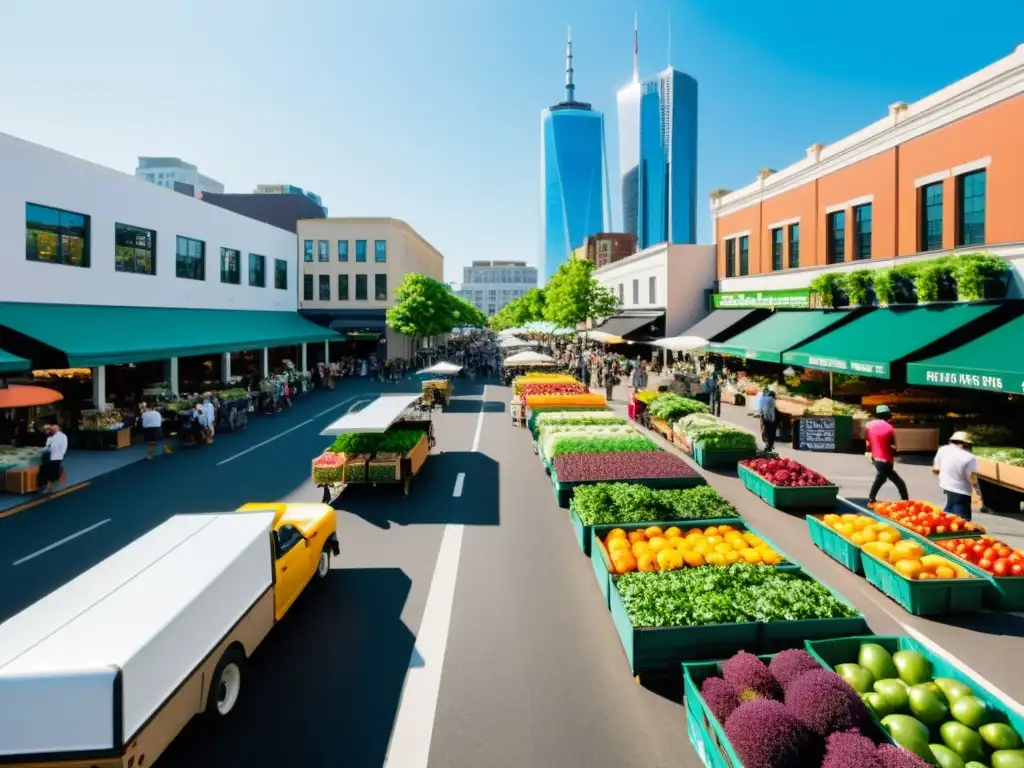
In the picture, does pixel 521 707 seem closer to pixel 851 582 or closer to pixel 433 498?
A: pixel 851 582

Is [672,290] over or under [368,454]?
over

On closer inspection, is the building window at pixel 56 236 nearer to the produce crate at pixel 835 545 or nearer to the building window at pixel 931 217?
the produce crate at pixel 835 545

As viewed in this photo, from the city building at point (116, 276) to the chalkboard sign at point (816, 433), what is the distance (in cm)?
2218

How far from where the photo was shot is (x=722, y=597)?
7219mm

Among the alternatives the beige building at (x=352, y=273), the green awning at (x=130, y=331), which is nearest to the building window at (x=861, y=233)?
the green awning at (x=130, y=331)

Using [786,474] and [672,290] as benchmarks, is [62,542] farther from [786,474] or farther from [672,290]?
[672,290]

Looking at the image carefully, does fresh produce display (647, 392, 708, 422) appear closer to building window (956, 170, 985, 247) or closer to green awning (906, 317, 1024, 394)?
green awning (906, 317, 1024, 394)

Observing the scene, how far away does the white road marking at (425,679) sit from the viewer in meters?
5.90

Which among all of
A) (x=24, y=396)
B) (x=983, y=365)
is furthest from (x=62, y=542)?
(x=983, y=365)

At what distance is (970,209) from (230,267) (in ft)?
114

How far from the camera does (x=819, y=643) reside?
6.23 meters

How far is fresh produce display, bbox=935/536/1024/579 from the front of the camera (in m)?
8.55

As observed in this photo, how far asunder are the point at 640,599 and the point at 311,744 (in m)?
3.91

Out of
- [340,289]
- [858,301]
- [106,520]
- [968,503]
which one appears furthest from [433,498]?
[340,289]
